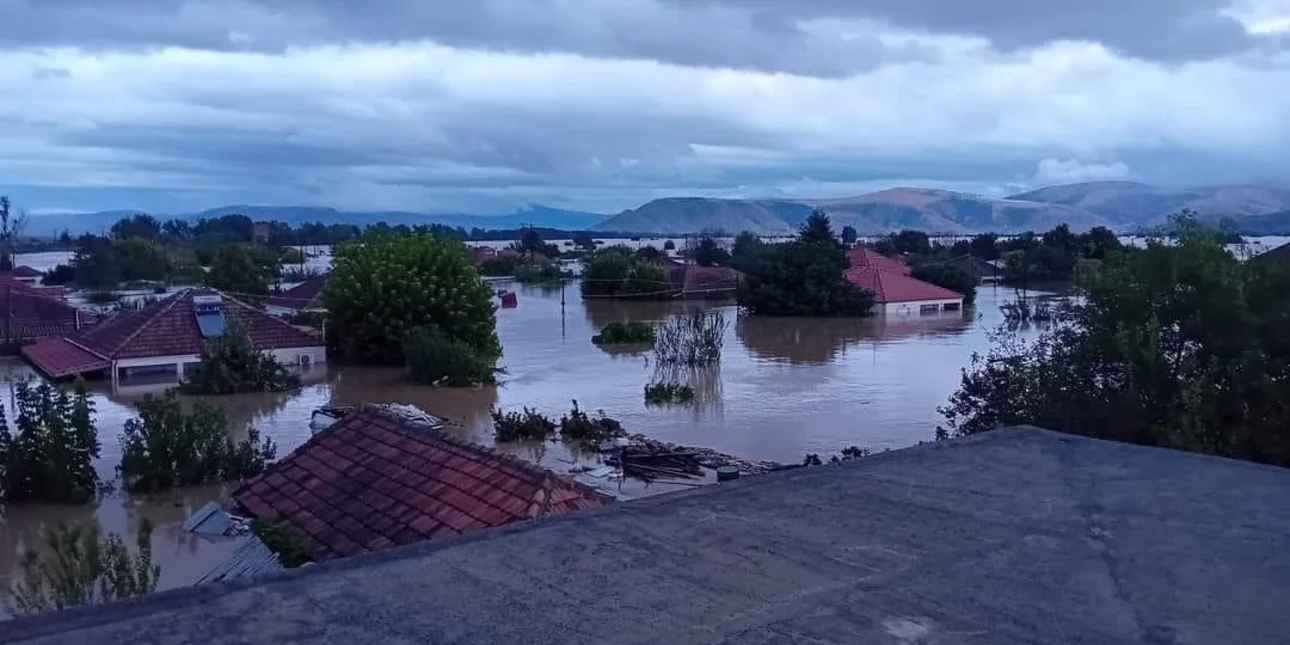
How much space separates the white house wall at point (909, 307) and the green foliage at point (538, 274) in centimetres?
2412

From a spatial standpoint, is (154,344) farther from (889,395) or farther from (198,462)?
(889,395)

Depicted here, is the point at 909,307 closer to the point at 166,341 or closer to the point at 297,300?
the point at 297,300

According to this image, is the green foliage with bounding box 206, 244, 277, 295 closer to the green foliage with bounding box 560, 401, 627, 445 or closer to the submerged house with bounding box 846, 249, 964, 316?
→ the submerged house with bounding box 846, 249, 964, 316

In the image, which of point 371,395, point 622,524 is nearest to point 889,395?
point 371,395

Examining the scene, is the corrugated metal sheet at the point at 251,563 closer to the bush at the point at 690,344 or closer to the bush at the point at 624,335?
the bush at the point at 690,344

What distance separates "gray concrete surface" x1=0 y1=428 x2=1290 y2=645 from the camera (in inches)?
131

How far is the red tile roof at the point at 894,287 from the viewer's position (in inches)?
1758

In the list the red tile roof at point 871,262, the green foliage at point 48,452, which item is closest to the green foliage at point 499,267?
the red tile roof at point 871,262

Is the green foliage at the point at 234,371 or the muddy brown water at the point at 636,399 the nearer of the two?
the muddy brown water at the point at 636,399

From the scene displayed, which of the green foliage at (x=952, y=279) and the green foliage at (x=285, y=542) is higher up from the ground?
the green foliage at (x=952, y=279)

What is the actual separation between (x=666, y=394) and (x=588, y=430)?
14.4 feet

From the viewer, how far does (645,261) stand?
184 ft

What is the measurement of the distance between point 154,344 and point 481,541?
2568 cm

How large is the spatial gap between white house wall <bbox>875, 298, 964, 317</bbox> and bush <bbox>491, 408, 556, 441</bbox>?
84.5ft
